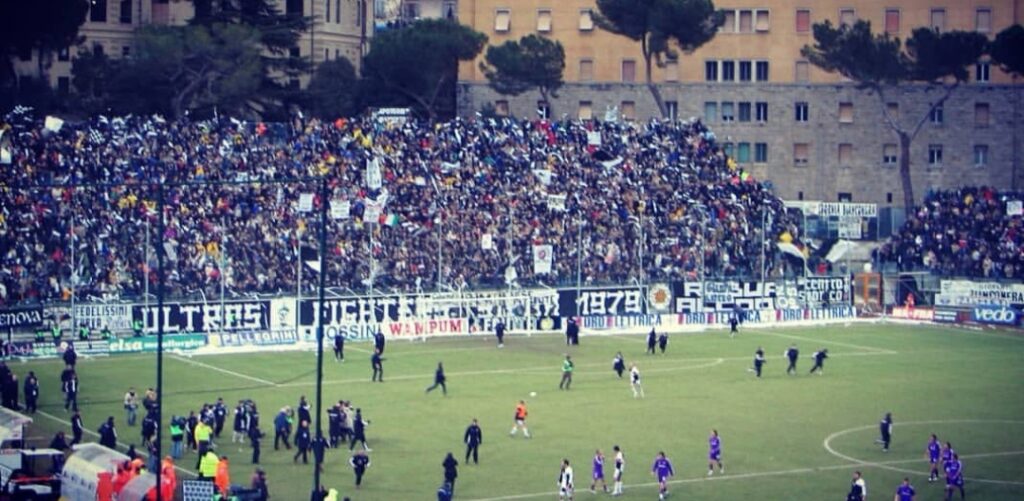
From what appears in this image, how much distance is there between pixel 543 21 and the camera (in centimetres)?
12244

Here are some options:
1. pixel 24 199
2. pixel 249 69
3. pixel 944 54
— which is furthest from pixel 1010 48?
pixel 24 199

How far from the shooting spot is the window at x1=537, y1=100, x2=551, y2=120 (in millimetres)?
120725

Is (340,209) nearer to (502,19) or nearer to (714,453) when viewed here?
(714,453)


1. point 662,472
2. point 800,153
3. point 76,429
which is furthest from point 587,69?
point 662,472

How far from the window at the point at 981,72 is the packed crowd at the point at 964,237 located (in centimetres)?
1547

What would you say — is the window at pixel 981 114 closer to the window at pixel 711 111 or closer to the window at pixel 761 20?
the window at pixel 761 20

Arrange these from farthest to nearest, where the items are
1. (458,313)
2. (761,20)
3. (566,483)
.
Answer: (761,20)
(458,313)
(566,483)

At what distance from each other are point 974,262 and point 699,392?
3464 centimetres

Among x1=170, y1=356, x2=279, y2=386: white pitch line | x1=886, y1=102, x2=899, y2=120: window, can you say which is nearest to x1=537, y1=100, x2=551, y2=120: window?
x1=886, y1=102, x2=899, y2=120: window

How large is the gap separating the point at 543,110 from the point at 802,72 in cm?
1727

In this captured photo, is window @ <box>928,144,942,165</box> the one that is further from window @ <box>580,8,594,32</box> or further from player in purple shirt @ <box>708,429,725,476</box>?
player in purple shirt @ <box>708,429,725,476</box>

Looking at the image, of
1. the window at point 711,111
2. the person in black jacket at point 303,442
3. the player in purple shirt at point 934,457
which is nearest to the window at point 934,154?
the window at point 711,111

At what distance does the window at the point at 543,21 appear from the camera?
122438 mm

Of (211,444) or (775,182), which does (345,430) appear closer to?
(211,444)
